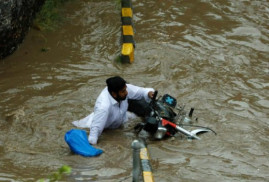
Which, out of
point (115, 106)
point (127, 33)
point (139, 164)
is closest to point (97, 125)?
point (115, 106)

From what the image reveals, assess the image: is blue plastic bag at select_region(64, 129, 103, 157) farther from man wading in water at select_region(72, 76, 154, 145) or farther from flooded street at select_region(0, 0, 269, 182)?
man wading in water at select_region(72, 76, 154, 145)

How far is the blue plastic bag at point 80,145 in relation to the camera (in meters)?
5.35

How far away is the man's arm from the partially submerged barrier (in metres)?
3.13

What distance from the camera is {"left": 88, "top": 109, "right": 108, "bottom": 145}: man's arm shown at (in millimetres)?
5727

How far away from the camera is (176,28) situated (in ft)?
33.9

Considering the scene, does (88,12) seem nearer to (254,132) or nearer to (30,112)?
(30,112)

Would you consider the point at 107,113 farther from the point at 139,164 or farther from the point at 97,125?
the point at 139,164

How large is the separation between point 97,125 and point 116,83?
0.56 m

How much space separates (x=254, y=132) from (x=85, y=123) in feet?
7.40

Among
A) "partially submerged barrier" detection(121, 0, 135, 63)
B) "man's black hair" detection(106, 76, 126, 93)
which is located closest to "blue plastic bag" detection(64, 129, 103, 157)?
"man's black hair" detection(106, 76, 126, 93)

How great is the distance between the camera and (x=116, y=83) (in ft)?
18.9

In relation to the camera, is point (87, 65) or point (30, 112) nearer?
point (30, 112)

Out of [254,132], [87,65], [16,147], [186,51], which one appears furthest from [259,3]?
[16,147]

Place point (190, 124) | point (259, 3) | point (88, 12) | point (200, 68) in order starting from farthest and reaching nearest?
point (259, 3), point (88, 12), point (200, 68), point (190, 124)
